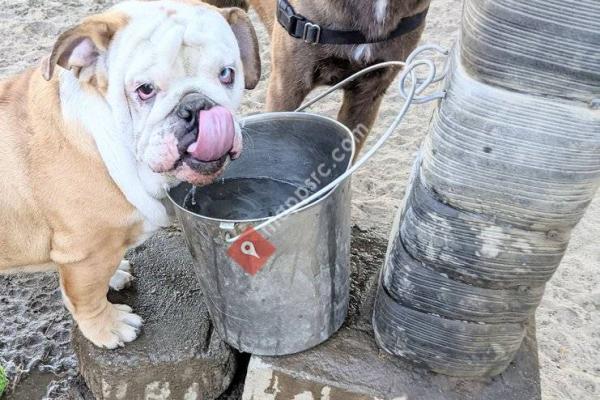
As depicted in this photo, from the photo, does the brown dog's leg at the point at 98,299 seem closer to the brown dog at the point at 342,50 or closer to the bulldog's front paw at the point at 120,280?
the bulldog's front paw at the point at 120,280

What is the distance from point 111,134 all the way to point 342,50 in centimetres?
95

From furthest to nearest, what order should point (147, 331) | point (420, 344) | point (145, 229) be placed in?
1. point (147, 331)
2. point (145, 229)
3. point (420, 344)

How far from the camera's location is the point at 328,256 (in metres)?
1.80

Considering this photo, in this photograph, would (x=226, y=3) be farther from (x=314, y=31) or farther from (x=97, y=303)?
(x=97, y=303)

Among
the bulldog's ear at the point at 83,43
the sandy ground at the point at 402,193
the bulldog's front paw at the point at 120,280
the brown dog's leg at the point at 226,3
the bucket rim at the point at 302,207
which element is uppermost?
the bulldog's ear at the point at 83,43

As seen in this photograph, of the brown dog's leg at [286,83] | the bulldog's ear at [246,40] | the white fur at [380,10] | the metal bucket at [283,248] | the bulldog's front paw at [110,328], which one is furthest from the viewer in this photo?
the brown dog's leg at [286,83]

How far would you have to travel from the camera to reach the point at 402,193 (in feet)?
10.5

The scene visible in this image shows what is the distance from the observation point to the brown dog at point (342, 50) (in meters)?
2.24

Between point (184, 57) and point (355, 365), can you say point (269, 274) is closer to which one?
point (355, 365)

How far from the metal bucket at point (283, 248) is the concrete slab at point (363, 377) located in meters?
0.05

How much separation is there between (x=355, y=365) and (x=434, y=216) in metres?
0.60

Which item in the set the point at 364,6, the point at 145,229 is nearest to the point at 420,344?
the point at 145,229

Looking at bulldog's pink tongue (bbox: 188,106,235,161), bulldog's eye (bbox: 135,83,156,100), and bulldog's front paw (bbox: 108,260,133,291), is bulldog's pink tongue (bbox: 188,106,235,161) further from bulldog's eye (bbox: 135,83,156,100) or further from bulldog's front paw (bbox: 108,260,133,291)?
bulldog's front paw (bbox: 108,260,133,291)

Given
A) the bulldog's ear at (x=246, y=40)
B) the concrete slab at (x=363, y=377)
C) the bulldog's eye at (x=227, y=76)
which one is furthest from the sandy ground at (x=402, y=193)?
the bulldog's eye at (x=227, y=76)
